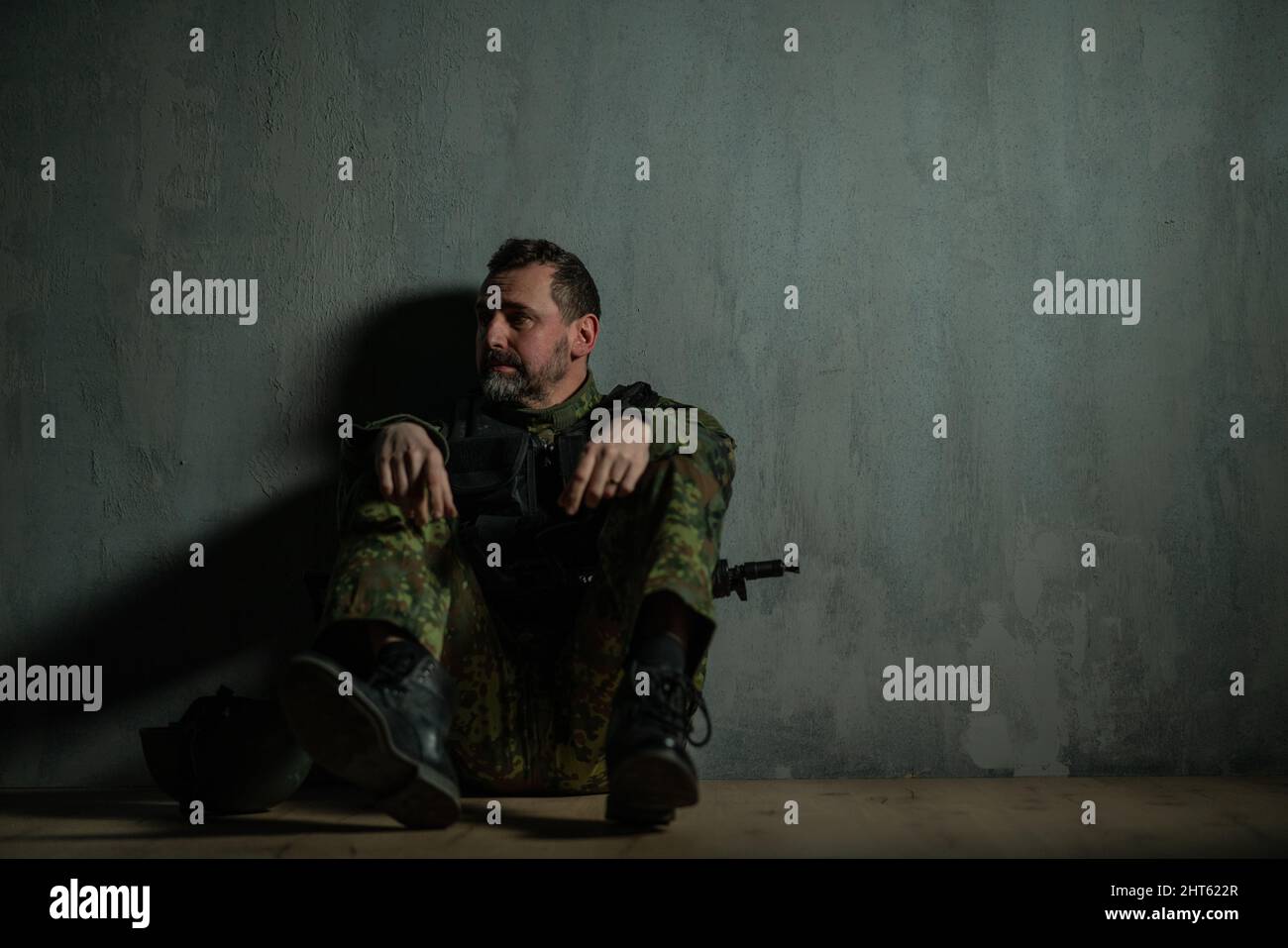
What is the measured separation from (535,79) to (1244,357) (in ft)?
5.26

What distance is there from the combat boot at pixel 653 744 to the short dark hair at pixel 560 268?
83cm

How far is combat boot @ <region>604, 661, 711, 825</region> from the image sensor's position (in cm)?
129

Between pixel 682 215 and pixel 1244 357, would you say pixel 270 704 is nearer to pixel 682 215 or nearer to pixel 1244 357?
pixel 682 215

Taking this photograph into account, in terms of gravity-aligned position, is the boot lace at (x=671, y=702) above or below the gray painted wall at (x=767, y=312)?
below

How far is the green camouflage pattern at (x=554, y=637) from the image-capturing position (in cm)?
144

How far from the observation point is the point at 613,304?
83.7 inches

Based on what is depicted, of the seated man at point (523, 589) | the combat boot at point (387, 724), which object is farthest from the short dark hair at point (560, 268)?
the combat boot at point (387, 724)

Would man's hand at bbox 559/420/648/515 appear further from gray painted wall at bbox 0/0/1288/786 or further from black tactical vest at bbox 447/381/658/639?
gray painted wall at bbox 0/0/1288/786

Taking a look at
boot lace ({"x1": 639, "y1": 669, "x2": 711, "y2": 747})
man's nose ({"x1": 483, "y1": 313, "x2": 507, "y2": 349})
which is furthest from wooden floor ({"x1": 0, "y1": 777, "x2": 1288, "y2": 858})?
man's nose ({"x1": 483, "y1": 313, "x2": 507, "y2": 349})

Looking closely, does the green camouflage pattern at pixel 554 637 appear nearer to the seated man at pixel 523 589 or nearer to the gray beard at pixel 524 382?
the seated man at pixel 523 589

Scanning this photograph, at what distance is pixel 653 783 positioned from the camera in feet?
4.32

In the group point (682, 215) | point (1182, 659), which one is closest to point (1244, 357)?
point (1182, 659)

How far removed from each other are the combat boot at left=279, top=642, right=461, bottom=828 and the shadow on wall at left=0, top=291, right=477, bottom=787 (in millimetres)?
756

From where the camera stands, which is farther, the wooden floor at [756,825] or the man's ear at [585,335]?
the man's ear at [585,335]
